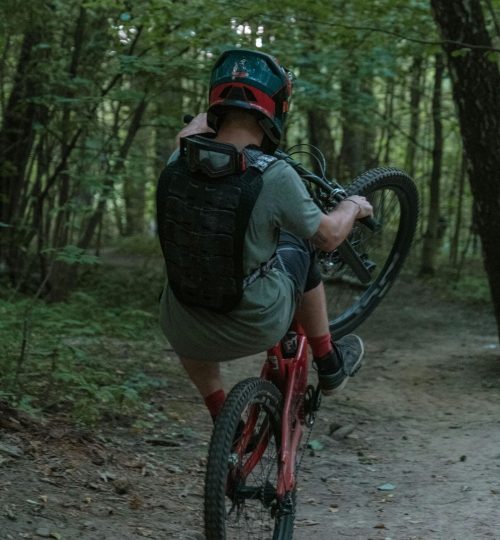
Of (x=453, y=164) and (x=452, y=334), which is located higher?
(x=453, y=164)

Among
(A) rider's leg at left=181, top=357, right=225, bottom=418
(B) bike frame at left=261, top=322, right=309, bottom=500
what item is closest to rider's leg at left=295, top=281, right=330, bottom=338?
(B) bike frame at left=261, top=322, right=309, bottom=500

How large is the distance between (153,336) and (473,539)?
4.87 meters

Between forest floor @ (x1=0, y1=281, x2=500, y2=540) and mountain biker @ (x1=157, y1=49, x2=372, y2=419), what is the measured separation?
3.55 feet

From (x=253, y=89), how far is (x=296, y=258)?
0.75 metres

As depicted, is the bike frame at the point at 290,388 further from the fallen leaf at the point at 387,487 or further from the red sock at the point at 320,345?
the fallen leaf at the point at 387,487

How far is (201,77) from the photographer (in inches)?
300

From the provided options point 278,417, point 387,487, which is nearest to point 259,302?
point 278,417

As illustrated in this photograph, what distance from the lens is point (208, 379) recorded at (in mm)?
3699

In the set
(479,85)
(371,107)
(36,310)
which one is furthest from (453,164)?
(36,310)

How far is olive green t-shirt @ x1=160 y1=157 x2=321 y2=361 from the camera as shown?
3180 mm

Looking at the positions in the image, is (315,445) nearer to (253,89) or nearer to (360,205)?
(360,205)

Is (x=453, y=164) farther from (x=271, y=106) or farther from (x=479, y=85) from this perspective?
(x=271, y=106)

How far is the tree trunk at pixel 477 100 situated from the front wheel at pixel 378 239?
7.69ft

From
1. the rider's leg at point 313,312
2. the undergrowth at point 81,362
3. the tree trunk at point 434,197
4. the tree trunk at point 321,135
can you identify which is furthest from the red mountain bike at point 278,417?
the tree trunk at point 321,135
